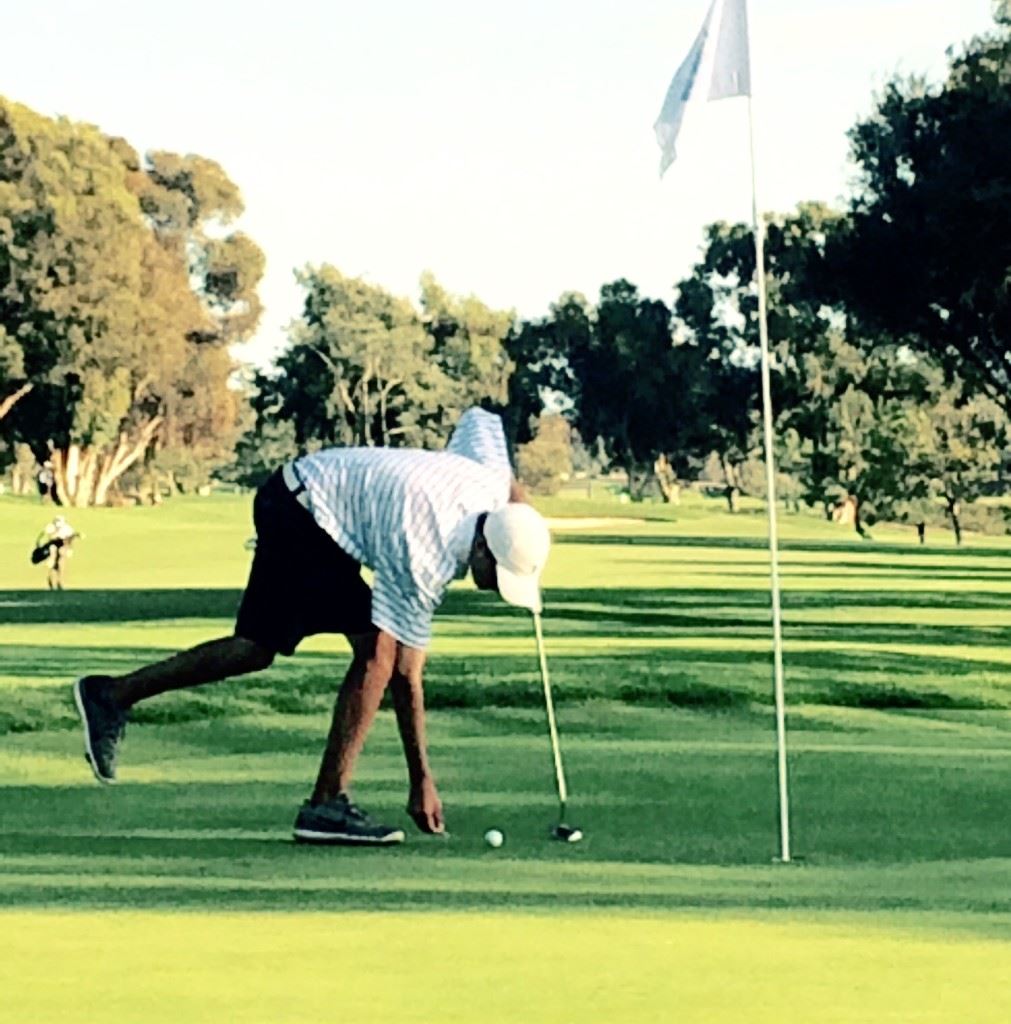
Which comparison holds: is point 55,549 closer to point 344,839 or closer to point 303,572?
point 303,572

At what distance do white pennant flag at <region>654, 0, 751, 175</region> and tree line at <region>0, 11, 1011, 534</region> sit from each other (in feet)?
107

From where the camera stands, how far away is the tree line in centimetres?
4534

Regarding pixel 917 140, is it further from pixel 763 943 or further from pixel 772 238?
pixel 772 238

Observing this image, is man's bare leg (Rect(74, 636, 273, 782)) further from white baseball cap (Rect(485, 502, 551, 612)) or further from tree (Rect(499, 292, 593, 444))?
tree (Rect(499, 292, 593, 444))

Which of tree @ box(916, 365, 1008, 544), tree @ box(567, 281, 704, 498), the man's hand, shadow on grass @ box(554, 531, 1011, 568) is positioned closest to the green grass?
the man's hand

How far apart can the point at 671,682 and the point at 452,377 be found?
13021 centimetres

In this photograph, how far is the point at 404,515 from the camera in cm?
1022

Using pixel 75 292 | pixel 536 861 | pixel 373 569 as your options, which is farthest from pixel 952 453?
pixel 536 861

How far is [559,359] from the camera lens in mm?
148625

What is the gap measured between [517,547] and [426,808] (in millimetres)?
1117

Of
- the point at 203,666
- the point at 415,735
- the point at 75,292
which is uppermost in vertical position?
the point at 75,292

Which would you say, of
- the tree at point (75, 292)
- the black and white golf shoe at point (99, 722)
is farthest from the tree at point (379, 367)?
the black and white golf shoe at point (99, 722)

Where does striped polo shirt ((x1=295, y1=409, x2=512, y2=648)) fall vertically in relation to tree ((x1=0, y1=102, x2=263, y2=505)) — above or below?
below

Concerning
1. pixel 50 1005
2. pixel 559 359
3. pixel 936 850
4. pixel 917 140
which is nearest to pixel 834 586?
pixel 917 140
